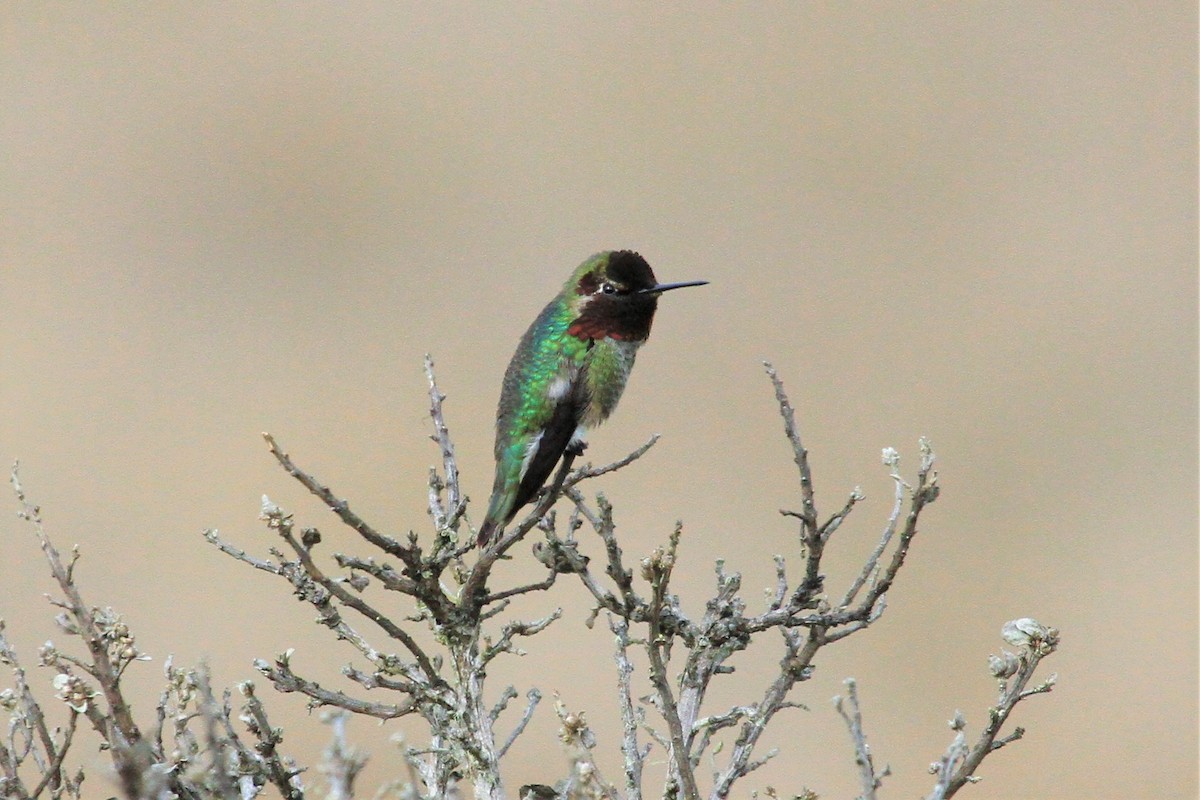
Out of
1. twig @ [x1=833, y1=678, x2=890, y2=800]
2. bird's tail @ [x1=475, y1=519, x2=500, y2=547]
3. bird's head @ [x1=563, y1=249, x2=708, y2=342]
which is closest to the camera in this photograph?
twig @ [x1=833, y1=678, x2=890, y2=800]

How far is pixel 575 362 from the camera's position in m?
3.66

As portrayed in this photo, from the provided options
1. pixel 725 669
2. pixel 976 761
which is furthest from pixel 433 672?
pixel 976 761

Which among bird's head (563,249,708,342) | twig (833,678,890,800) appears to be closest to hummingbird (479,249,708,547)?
bird's head (563,249,708,342)

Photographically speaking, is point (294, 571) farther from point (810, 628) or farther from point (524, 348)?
point (524, 348)

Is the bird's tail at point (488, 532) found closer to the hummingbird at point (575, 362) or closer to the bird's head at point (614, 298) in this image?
the hummingbird at point (575, 362)

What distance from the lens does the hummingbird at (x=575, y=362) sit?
351cm

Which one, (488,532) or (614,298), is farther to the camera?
(614,298)

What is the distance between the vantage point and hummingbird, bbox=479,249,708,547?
3.51 metres

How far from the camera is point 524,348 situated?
377 centimetres

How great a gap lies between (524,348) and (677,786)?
6.11 ft

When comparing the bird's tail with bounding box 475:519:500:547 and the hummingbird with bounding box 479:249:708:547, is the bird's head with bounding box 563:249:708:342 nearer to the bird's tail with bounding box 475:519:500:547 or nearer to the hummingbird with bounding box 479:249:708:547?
the hummingbird with bounding box 479:249:708:547

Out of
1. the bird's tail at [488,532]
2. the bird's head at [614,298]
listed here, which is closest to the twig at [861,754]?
the bird's tail at [488,532]

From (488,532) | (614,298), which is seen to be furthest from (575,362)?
(488,532)

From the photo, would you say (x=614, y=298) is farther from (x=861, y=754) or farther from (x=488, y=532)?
(x=861, y=754)
